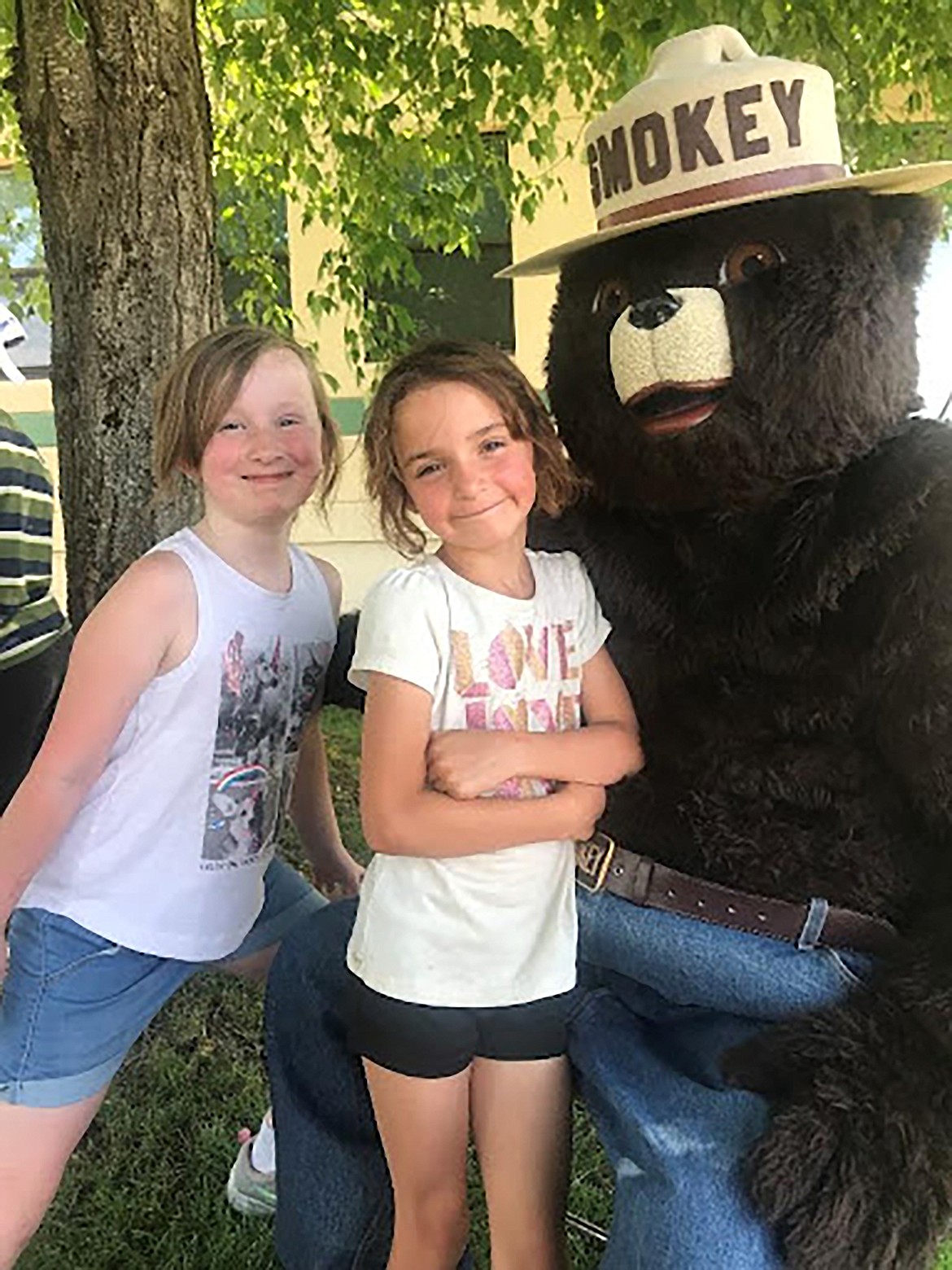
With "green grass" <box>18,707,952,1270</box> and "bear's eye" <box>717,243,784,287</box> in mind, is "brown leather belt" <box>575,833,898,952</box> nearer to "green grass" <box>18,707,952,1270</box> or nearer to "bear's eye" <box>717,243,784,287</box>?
"bear's eye" <box>717,243,784,287</box>

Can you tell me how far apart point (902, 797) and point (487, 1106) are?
679 millimetres

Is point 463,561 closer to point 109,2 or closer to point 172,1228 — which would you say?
point 172,1228

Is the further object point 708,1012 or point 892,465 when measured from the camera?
point 708,1012

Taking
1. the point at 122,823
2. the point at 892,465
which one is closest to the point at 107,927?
the point at 122,823

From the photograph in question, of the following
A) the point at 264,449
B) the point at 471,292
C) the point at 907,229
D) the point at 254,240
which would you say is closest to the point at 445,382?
the point at 264,449

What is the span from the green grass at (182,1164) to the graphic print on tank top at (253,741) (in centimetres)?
91

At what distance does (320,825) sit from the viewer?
2.38 metres

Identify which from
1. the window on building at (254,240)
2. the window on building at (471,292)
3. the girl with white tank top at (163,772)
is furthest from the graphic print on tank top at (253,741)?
the window on building at (471,292)

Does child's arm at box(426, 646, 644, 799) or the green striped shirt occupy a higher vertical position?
the green striped shirt

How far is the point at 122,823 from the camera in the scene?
1867 millimetres

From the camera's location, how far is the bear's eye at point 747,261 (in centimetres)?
161

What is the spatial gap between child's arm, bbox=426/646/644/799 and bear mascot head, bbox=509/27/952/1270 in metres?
0.06

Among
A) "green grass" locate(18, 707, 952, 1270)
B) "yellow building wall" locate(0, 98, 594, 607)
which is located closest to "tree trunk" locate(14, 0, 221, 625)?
"green grass" locate(18, 707, 952, 1270)

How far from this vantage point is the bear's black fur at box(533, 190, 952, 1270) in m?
1.44
